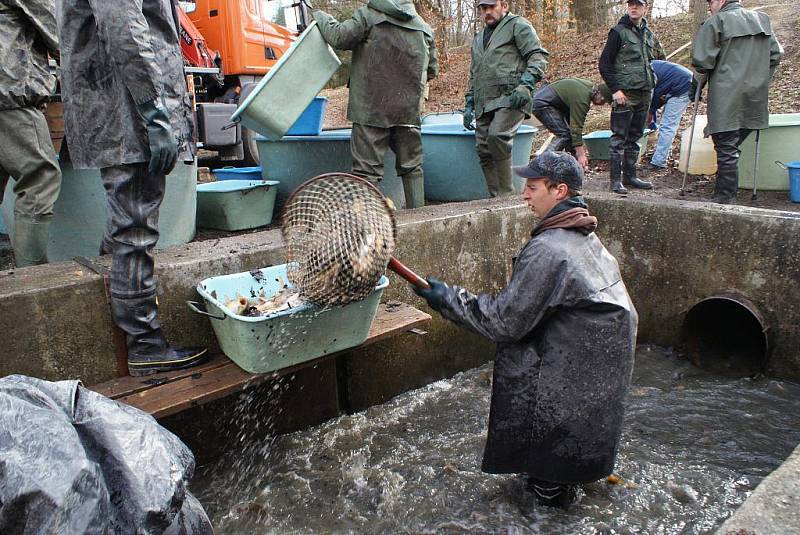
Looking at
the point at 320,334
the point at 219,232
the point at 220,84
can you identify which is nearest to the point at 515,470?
the point at 320,334

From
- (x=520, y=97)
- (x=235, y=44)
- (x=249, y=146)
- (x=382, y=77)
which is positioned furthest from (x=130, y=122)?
(x=235, y=44)

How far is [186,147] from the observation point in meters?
3.27

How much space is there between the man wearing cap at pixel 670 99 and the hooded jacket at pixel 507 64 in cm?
338

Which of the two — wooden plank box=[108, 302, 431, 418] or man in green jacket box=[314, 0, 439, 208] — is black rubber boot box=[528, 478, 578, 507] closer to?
wooden plank box=[108, 302, 431, 418]

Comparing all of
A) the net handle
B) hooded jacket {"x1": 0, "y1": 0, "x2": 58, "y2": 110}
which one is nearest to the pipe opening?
the net handle

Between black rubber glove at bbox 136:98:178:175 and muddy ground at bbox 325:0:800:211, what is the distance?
14.4ft

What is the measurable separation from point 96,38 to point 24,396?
193 cm

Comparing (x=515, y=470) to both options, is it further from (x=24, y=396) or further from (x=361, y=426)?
(x=24, y=396)

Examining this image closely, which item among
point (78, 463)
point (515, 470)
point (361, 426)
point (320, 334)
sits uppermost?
point (78, 463)

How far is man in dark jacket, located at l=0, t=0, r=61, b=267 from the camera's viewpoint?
356 centimetres

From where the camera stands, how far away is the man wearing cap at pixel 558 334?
2840 millimetres

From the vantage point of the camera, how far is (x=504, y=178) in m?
5.94

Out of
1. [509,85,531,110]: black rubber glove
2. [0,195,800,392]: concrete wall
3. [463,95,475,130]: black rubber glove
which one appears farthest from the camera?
[463,95,475,130]: black rubber glove

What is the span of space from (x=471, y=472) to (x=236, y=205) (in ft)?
9.60
